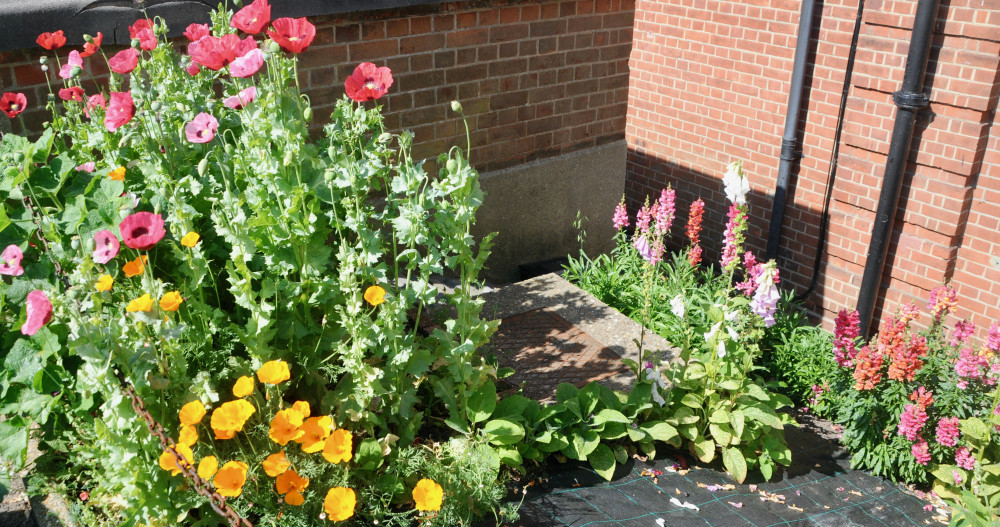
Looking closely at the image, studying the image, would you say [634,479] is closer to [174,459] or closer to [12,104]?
[174,459]

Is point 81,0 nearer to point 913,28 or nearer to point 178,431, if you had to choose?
point 178,431

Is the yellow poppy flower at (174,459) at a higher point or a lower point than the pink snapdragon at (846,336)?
higher

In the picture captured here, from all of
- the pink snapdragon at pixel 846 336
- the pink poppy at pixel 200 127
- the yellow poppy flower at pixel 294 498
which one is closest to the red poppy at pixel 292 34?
the pink poppy at pixel 200 127

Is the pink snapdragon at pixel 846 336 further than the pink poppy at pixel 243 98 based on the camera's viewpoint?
Yes

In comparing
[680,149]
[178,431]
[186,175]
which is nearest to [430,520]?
[178,431]

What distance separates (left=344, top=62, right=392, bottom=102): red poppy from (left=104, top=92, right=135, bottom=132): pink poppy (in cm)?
72

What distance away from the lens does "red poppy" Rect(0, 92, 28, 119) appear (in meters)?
2.94

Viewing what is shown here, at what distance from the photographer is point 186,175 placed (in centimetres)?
299

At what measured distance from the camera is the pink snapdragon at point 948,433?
145 inches

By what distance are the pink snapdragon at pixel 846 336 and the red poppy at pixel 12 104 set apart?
378 centimetres

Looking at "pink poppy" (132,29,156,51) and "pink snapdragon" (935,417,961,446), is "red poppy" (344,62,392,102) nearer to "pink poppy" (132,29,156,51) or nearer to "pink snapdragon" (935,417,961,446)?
"pink poppy" (132,29,156,51)

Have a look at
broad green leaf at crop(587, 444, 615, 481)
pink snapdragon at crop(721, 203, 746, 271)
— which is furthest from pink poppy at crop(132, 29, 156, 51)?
pink snapdragon at crop(721, 203, 746, 271)

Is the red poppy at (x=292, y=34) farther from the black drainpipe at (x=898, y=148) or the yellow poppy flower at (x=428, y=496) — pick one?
the black drainpipe at (x=898, y=148)

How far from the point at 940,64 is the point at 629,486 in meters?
3.58
